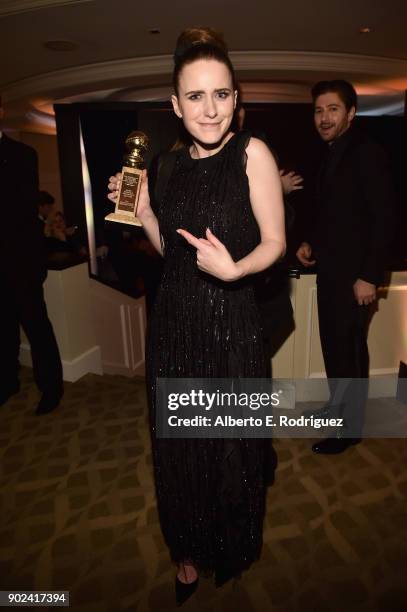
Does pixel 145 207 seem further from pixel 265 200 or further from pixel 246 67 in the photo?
pixel 246 67

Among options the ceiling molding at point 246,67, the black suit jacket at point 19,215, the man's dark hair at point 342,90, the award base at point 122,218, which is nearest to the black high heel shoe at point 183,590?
the award base at point 122,218

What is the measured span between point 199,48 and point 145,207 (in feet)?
1.66

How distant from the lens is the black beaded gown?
1341 mm

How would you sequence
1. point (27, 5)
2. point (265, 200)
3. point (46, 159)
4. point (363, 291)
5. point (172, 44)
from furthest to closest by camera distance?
point (46, 159) → point (172, 44) → point (27, 5) → point (363, 291) → point (265, 200)

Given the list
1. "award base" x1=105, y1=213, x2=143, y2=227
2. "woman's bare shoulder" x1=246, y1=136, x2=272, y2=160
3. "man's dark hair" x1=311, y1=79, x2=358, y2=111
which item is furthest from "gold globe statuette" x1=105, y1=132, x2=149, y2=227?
"man's dark hair" x1=311, y1=79, x2=358, y2=111

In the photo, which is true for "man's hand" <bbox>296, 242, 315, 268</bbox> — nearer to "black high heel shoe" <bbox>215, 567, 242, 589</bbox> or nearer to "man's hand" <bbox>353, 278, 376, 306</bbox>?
"man's hand" <bbox>353, 278, 376, 306</bbox>

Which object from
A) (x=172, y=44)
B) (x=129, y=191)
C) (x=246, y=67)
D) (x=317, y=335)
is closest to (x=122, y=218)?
(x=129, y=191)

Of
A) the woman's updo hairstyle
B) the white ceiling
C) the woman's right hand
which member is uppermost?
the white ceiling

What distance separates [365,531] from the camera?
6.42 feet

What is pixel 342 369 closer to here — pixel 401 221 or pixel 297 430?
pixel 297 430

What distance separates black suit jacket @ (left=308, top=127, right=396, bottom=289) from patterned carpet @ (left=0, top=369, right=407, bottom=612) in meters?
1.05

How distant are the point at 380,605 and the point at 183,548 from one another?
2.49ft

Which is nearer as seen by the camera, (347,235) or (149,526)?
(149,526)

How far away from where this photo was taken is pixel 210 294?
55.7 inches
